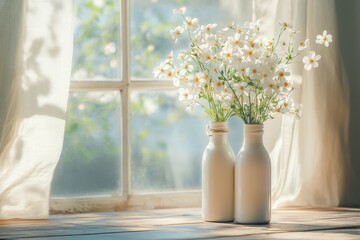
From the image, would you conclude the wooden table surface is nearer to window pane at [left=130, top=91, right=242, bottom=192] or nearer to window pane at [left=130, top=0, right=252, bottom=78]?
window pane at [left=130, top=91, right=242, bottom=192]

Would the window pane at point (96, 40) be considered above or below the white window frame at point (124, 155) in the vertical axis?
above

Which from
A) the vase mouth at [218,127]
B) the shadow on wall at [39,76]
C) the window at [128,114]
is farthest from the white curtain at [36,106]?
the vase mouth at [218,127]

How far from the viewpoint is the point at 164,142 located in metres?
3.05

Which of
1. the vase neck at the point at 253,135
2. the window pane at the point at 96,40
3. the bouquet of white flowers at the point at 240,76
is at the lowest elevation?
the vase neck at the point at 253,135

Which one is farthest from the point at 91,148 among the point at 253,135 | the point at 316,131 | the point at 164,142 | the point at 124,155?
the point at 316,131

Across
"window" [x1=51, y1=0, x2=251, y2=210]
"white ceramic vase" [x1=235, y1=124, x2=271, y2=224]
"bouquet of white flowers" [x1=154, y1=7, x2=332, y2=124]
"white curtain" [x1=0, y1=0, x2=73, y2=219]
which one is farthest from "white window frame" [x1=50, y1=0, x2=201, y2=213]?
"white ceramic vase" [x1=235, y1=124, x2=271, y2=224]

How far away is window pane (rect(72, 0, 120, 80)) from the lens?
2.95m

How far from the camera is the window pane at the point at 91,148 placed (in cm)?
294

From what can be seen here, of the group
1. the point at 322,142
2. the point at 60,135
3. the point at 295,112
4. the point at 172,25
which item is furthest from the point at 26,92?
the point at 322,142

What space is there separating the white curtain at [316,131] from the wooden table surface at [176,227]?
0.37ft

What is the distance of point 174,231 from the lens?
2.47 m

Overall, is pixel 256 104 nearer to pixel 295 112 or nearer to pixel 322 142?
pixel 295 112

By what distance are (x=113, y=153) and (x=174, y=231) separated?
604 millimetres

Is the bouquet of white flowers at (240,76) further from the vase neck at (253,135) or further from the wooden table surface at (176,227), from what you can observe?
the wooden table surface at (176,227)
